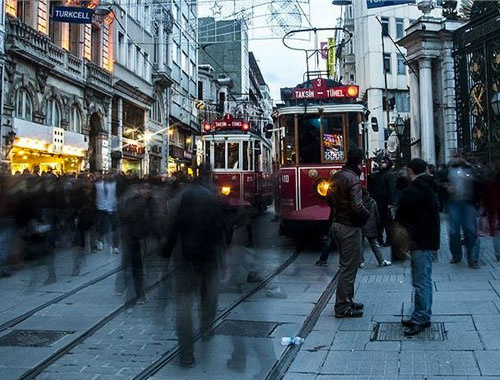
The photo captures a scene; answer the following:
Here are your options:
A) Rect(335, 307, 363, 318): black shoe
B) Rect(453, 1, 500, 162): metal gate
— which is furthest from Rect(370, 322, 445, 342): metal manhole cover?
Rect(453, 1, 500, 162): metal gate

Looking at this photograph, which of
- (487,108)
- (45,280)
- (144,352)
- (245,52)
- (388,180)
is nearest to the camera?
(144,352)

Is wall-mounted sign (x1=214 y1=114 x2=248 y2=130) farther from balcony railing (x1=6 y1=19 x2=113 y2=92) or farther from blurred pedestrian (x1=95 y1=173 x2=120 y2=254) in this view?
balcony railing (x1=6 y1=19 x2=113 y2=92)

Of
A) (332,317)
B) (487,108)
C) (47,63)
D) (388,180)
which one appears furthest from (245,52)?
(332,317)

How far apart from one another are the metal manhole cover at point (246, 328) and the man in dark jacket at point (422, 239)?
1.63 meters

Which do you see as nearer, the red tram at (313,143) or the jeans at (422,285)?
the jeans at (422,285)

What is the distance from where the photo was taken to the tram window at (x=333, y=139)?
1284cm

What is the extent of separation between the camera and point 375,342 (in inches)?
237

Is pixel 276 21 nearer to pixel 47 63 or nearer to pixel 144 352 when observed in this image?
pixel 47 63

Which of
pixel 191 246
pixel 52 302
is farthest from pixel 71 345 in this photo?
pixel 52 302

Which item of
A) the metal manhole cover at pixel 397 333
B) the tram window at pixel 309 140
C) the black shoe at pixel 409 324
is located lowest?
the metal manhole cover at pixel 397 333

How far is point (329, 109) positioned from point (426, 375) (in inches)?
341

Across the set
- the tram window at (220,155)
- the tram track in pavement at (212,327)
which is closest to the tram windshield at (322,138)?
the tram track in pavement at (212,327)

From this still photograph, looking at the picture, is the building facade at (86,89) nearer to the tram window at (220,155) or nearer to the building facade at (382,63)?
the tram window at (220,155)

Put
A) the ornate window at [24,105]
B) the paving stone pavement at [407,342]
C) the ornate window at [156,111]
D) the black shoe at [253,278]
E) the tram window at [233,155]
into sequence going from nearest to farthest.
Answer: the paving stone pavement at [407,342], the black shoe at [253,278], the tram window at [233,155], the ornate window at [24,105], the ornate window at [156,111]
